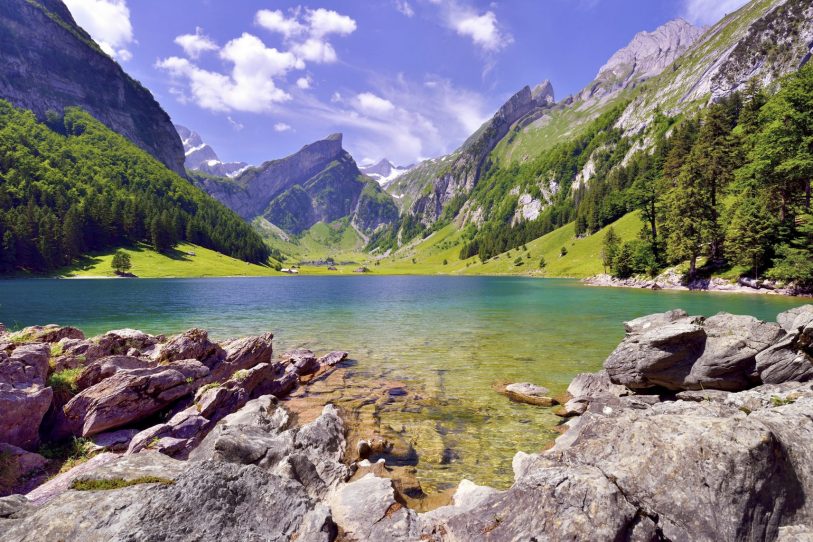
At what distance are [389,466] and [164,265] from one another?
609 feet

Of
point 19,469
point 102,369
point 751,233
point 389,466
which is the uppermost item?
point 751,233

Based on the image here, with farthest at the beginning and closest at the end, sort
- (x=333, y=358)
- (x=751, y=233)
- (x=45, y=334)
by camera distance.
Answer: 1. (x=751, y=233)
2. (x=333, y=358)
3. (x=45, y=334)

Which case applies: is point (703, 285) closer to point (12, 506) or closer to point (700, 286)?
point (700, 286)

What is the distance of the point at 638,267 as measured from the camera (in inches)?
4072

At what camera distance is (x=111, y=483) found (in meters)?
6.96

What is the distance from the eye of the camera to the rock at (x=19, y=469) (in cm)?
1099

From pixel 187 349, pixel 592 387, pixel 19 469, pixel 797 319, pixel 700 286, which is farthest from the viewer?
pixel 700 286

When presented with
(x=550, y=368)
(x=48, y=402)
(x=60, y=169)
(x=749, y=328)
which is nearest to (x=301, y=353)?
(x=48, y=402)

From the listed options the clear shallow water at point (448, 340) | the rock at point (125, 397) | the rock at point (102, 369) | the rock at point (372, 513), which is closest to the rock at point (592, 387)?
the clear shallow water at point (448, 340)

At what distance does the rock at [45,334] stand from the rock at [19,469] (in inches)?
529

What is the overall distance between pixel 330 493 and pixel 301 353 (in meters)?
19.9

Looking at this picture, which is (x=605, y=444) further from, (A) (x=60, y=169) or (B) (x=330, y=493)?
(A) (x=60, y=169)

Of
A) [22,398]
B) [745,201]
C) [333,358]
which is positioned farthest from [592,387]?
[745,201]

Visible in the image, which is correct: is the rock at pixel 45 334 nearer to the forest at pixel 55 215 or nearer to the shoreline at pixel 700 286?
the shoreline at pixel 700 286
